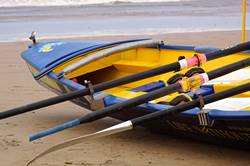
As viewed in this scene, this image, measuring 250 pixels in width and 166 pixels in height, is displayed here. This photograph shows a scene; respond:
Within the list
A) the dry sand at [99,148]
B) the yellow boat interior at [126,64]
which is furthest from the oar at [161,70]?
the yellow boat interior at [126,64]

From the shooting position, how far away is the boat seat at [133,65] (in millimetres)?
6520

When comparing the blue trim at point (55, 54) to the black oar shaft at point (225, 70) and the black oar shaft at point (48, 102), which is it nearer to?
the black oar shaft at point (48, 102)

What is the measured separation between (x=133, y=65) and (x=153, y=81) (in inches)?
15.0

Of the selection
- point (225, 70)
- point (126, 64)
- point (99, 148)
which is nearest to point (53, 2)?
point (126, 64)

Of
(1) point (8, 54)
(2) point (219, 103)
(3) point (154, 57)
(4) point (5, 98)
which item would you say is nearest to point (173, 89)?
(2) point (219, 103)

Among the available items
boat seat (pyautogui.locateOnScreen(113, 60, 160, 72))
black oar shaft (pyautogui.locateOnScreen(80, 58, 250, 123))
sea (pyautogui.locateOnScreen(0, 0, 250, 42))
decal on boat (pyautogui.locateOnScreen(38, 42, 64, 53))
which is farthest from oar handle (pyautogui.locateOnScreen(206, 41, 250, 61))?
sea (pyautogui.locateOnScreen(0, 0, 250, 42))

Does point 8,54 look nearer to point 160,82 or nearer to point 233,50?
point 160,82

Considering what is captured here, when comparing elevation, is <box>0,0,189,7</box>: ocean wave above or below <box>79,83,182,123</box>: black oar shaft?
below

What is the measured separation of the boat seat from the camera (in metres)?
6.52

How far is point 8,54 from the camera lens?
11133mm

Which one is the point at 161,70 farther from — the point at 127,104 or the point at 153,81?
the point at 153,81

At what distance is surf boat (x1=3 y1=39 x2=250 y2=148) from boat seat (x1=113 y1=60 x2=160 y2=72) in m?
0.01

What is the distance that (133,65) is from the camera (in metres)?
6.53

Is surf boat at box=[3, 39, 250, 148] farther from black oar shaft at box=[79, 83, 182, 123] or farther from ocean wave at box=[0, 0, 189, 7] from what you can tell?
ocean wave at box=[0, 0, 189, 7]
